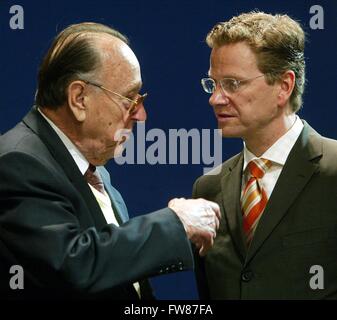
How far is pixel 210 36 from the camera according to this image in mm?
2166

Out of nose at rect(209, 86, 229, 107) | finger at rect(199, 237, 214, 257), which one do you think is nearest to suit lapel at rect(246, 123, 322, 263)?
finger at rect(199, 237, 214, 257)

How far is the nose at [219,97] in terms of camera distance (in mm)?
2123

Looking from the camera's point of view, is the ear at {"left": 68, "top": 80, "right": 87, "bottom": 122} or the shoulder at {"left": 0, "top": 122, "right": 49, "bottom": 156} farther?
the ear at {"left": 68, "top": 80, "right": 87, "bottom": 122}

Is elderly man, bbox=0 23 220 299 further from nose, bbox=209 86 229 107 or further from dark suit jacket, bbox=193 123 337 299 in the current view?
nose, bbox=209 86 229 107

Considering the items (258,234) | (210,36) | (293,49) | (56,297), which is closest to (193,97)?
(210,36)

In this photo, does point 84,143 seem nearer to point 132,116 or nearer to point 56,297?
point 132,116

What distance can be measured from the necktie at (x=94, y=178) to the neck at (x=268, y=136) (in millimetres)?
469

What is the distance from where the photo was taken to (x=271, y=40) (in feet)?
6.91

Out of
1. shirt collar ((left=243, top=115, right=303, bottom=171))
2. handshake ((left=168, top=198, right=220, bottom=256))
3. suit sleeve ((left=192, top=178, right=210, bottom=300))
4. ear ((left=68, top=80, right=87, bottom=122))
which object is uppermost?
ear ((left=68, top=80, right=87, bottom=122))

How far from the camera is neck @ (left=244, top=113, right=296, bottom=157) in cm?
210

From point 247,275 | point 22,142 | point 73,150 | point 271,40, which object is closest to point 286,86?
point 271,40

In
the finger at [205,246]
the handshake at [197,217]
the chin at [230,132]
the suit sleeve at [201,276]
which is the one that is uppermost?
the chin at [230,132]

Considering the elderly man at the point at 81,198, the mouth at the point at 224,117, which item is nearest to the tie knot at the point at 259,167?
the mouth at the point at 224,117

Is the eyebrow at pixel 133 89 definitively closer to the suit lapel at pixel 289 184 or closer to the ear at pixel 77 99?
the ear at pixel 77 99
